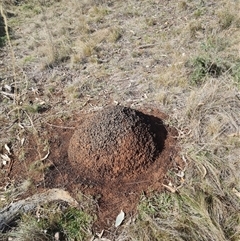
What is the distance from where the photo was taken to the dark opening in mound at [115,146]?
2.74m

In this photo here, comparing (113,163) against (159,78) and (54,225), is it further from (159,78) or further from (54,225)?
(159,78)

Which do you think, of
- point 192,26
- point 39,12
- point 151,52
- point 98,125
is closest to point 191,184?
point 98,125

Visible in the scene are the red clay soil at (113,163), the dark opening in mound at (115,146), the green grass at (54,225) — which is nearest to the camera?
the green grass at (54,225)

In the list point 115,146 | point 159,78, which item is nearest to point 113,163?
point 115,146

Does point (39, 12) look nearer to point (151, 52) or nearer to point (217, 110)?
point (151, 52)

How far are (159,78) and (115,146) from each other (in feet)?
4.75

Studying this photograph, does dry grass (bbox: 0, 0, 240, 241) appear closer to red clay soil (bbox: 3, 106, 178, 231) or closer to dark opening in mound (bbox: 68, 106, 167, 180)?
red clay soil (bbox: 3, 106, 178, 231)

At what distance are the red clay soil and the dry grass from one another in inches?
6.4

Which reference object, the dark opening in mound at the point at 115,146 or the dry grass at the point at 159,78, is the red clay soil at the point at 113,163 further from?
the dry grass at the point at 159,78

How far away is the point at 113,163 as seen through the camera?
8.98 ft

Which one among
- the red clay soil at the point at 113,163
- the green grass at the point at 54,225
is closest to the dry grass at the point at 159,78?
the red clay soil at the point at 113,163

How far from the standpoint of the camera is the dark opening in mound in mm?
2740

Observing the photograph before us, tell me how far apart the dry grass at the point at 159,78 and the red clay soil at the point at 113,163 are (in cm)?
16

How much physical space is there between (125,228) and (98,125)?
87 cm
